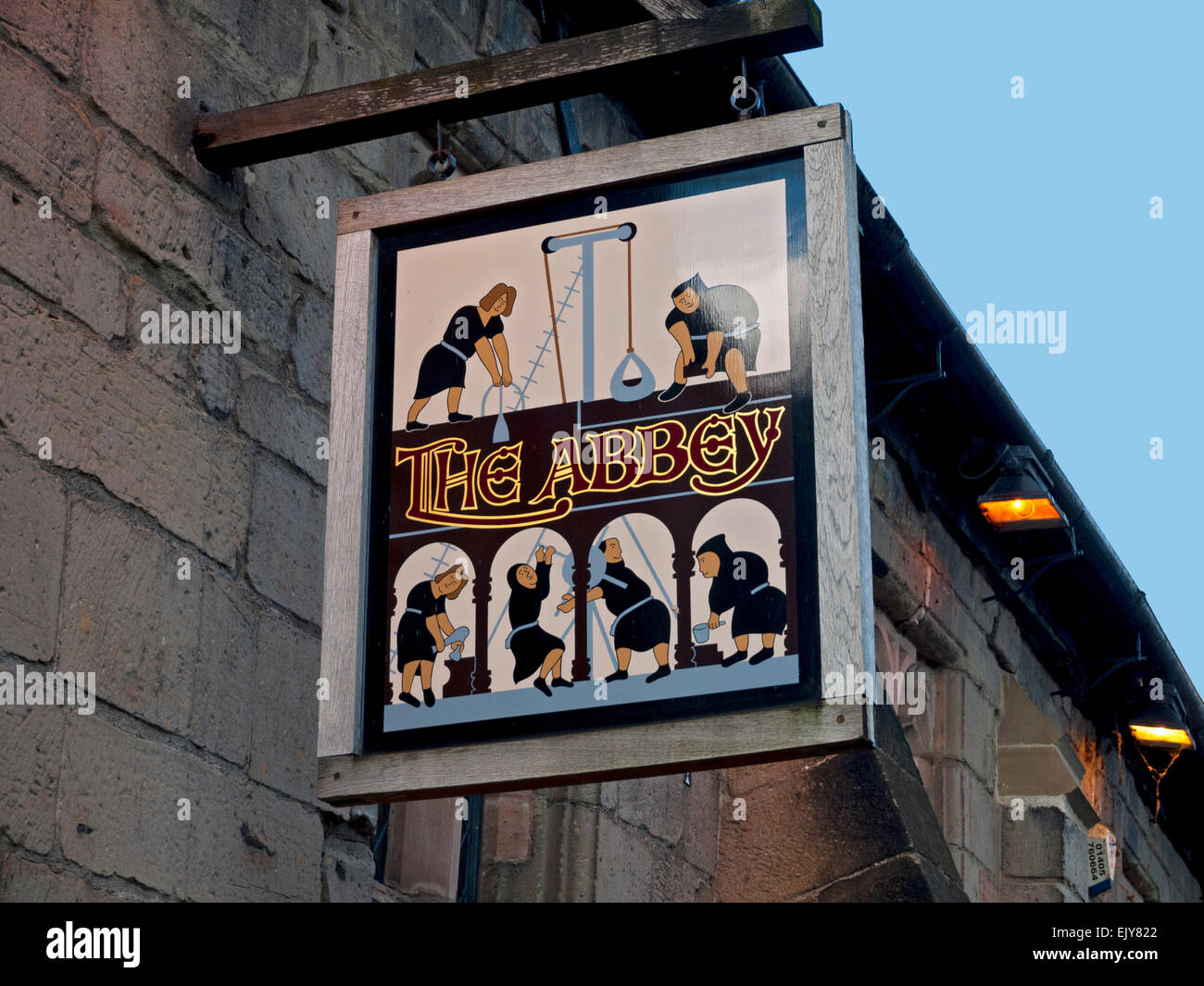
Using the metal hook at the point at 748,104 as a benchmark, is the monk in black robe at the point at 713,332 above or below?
below

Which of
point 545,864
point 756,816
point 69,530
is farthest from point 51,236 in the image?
point 756,816

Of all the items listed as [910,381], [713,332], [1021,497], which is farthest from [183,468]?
[1021,497]

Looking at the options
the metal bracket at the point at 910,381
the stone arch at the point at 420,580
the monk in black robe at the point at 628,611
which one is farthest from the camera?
the metal bracket at the point at 910,381

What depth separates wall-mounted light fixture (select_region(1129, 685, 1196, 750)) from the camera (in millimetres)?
10438

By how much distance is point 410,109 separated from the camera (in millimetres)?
3822

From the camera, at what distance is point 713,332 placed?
3.51 metres

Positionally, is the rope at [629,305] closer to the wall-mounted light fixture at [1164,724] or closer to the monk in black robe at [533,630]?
the monk in black robe at [533,630]

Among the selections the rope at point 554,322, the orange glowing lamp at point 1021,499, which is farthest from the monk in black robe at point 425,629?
the orange glowing lamp at point 1021,499

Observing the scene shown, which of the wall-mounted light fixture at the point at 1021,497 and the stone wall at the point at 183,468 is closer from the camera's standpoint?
the stone wall at the point at 183,468

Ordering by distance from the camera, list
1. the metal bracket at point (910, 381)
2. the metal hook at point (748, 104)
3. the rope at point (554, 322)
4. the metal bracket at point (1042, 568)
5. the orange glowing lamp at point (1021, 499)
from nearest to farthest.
Result: the rope at point (554, 322)
the metal hook at point (748, 104)
the metal bracket at point (910, 381)
the orange glowing lamp at point (1021, 499)
the metal bracket at point (1042, 568)

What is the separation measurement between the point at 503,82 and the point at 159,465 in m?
0.99

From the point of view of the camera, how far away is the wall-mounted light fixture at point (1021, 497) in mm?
8148

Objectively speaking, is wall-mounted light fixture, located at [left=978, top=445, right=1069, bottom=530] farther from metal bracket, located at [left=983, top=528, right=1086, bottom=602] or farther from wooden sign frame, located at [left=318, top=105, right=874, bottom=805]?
wooden sign frame, located at [left=318, top=105, right=874, bottom=805]

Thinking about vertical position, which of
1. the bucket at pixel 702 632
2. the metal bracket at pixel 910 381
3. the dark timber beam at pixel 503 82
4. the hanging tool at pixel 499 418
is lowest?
the bucket at pixel 702 632
